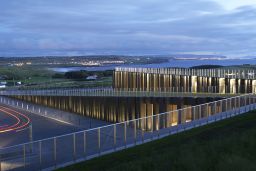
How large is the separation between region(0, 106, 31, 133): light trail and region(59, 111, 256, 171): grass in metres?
21.8

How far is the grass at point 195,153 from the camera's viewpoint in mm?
11633

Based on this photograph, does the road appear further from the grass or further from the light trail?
the grass

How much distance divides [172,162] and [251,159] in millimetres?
2412

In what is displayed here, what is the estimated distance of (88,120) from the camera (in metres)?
51.7

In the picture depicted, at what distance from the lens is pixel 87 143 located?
16.8 m

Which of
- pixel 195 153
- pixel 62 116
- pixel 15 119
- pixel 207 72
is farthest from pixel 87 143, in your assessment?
pixel 207 72

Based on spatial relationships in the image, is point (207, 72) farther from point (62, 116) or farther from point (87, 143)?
point (87, 143)

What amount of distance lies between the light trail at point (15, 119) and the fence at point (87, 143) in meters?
19.8

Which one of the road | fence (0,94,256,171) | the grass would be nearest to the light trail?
the road

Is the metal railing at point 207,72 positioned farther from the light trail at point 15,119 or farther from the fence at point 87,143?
the fence at point 87,143

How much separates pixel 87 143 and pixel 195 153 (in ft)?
18.2

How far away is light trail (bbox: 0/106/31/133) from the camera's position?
3611 cm

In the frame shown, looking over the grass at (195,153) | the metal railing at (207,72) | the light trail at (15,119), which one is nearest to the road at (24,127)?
the light trail at (15,119)

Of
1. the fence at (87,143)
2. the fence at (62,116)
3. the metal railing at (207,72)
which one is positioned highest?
the metal railing at (207,72)
